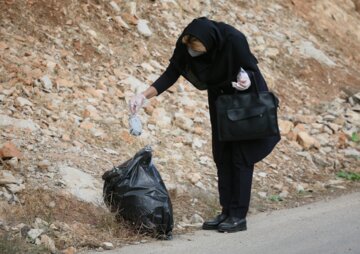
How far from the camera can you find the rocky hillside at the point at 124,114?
5562mm

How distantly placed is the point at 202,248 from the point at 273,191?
7.26 ft

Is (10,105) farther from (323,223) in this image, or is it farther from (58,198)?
(323,223)

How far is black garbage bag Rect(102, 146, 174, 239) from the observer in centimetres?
522

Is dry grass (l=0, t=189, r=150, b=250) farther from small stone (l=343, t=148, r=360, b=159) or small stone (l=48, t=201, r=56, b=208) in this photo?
small stone (l=343, t=148, r=360, b=159)

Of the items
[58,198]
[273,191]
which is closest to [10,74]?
[58,198]

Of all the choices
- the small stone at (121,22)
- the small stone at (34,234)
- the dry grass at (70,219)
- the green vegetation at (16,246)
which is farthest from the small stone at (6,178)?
the small stone at (121,22)

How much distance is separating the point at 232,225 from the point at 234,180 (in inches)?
13.5

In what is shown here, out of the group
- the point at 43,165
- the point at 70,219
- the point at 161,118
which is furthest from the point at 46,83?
the point at 70,219

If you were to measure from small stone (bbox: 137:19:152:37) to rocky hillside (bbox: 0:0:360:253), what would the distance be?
0.02 metres

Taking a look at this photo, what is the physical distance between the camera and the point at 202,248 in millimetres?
5047

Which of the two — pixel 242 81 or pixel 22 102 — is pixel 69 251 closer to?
pixel 242 81

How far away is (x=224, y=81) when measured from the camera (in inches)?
206

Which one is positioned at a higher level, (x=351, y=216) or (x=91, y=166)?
(x=351, y=216)

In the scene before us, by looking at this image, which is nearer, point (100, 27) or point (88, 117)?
point (88, 117)
